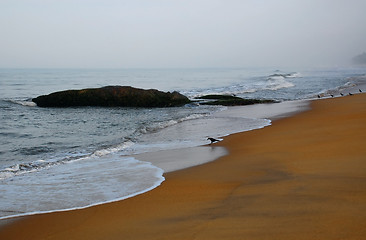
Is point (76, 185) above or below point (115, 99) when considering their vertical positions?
below

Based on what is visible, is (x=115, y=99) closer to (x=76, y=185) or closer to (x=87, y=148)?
(x=87, y=148)

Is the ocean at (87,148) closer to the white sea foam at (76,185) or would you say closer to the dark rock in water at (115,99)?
the white sea foam at (76,185)

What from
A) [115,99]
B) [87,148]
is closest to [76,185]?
[87,148]

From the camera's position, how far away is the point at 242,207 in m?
4.22

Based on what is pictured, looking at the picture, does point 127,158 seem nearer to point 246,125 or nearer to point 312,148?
point 312,148

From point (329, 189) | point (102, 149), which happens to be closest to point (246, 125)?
→ point (102, 149)

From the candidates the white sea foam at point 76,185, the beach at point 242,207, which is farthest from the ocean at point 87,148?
the beach at point 242,207

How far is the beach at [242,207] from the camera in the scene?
353 cm

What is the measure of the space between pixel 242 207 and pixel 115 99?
17.4 metres

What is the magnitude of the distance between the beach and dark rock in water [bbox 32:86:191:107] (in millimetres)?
14014

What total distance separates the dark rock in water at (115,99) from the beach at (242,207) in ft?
46.0

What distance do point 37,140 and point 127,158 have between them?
13.4 feet

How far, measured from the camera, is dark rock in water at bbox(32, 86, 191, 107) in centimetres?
2075

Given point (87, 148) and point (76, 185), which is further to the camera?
point (87, 148)
